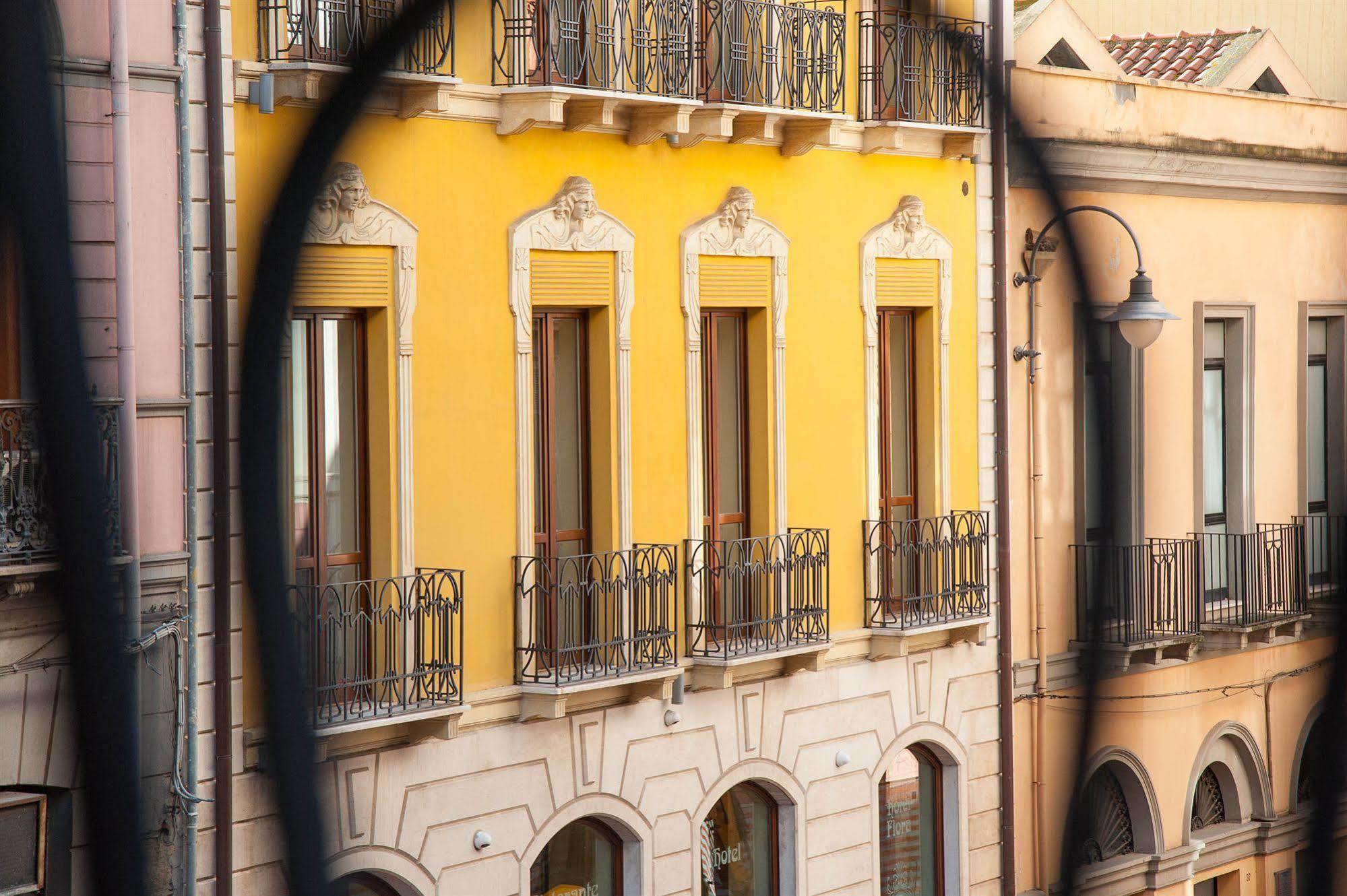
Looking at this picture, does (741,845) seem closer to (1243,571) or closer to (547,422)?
(547,422)

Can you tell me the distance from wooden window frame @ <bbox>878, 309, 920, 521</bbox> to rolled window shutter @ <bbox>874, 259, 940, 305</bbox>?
0.14 metres

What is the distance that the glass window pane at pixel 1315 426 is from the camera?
40.9 feet

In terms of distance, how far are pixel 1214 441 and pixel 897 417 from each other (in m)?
2.76

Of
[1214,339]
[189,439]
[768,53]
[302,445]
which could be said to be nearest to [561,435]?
[302,445]

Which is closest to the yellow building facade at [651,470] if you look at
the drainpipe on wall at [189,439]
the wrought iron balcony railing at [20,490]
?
the drainpipe on wall at [189,439]

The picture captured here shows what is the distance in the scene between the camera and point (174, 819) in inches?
357

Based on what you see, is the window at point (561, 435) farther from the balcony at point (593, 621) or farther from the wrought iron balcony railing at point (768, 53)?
the wrought iron balcony railing at point (768, 53)

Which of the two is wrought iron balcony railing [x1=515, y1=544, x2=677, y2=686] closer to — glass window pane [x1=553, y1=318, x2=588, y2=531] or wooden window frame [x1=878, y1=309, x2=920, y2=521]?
glass window pane [x1=553, y1=318, x2=588, y2=531]

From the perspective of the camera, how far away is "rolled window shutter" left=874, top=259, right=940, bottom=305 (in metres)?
13.9

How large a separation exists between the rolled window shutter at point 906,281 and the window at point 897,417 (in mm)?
181

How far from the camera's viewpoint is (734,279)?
12664mm

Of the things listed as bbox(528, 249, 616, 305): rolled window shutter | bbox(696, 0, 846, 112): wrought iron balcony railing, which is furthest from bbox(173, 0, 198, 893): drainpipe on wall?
bbox(696, 0, 846, 112): wrought iron balcony railing

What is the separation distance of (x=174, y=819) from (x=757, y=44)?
6.13 meters

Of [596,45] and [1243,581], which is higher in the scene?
[596,45]
